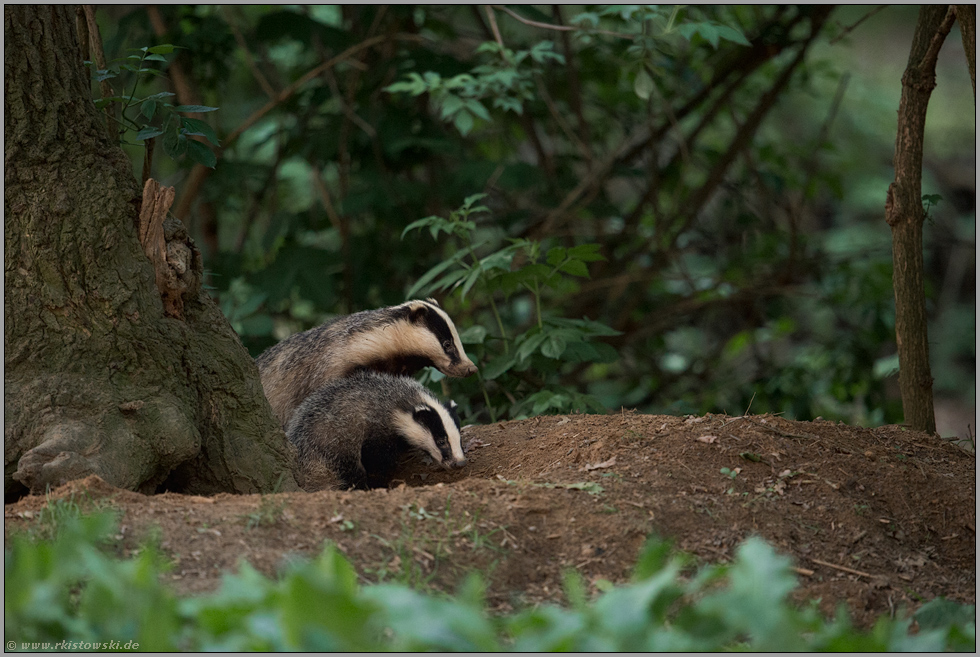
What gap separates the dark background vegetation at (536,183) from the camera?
7.80 metres

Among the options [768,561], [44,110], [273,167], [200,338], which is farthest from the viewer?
[273,167]

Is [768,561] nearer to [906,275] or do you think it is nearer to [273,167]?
[906,275]

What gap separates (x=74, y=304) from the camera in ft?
12.3

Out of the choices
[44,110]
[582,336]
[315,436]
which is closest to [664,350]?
[582,336]

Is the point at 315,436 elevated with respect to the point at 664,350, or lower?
elevated

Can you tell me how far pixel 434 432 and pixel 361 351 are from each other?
122cm

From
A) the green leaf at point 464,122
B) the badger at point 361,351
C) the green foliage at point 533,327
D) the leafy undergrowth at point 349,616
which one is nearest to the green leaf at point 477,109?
the green leaf at point 464,122

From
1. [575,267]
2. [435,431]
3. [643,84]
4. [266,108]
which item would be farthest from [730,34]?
[266,108]

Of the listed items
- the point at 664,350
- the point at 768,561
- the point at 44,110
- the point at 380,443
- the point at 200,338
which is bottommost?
the point at 664,350

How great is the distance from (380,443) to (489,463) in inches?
28.1

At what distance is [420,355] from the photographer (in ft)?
20.3

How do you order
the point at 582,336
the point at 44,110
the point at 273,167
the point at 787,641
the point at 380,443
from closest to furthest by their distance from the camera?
the point at 787,641 < the point at 44,110 < the point at 380,443 < the point at 582,336 < the point at 273,167

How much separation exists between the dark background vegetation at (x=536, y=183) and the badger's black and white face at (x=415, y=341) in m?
0.55

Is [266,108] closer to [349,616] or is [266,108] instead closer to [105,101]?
[105,101]
